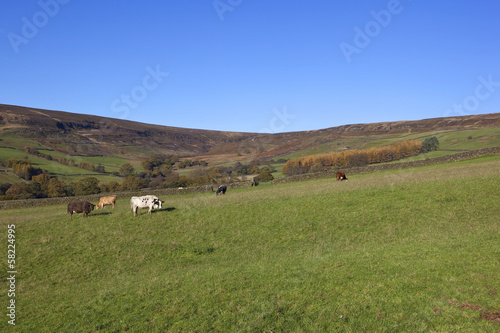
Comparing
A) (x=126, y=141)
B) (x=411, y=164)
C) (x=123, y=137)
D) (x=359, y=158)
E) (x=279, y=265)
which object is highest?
(x=123, y=137)

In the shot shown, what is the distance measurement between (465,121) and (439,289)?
189005mm

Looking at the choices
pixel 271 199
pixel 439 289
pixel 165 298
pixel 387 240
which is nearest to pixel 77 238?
pixel 165 298

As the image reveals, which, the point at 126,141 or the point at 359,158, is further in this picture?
the point at 126,141

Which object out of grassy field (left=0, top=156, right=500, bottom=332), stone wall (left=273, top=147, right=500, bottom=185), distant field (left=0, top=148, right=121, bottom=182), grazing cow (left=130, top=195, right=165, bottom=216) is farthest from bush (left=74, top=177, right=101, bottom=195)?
grazing cow (left=130, top=195, right=165, bottom=216)

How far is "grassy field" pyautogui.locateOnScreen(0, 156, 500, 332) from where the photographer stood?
8.86 metres

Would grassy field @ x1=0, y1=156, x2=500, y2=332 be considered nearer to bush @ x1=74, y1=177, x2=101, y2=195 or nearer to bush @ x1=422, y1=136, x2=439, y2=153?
bush @ x1=74, y1=177, x2=101, y2=195

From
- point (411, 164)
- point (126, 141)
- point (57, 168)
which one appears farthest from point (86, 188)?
point (126, 141)

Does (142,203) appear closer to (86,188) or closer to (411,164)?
(411,164)

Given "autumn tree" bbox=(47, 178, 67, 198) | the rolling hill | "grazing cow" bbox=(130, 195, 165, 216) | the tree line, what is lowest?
"grazing cow" bbox=(130, 195, 165, 216)

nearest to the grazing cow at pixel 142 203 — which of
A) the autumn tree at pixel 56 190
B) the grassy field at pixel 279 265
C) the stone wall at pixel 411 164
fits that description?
the grassy field at pixel 279 265

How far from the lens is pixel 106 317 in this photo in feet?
32.6

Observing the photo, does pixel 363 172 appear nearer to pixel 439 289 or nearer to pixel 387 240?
pixel 387 240

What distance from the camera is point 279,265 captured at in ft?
44.9

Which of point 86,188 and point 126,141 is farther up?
point 126,141
